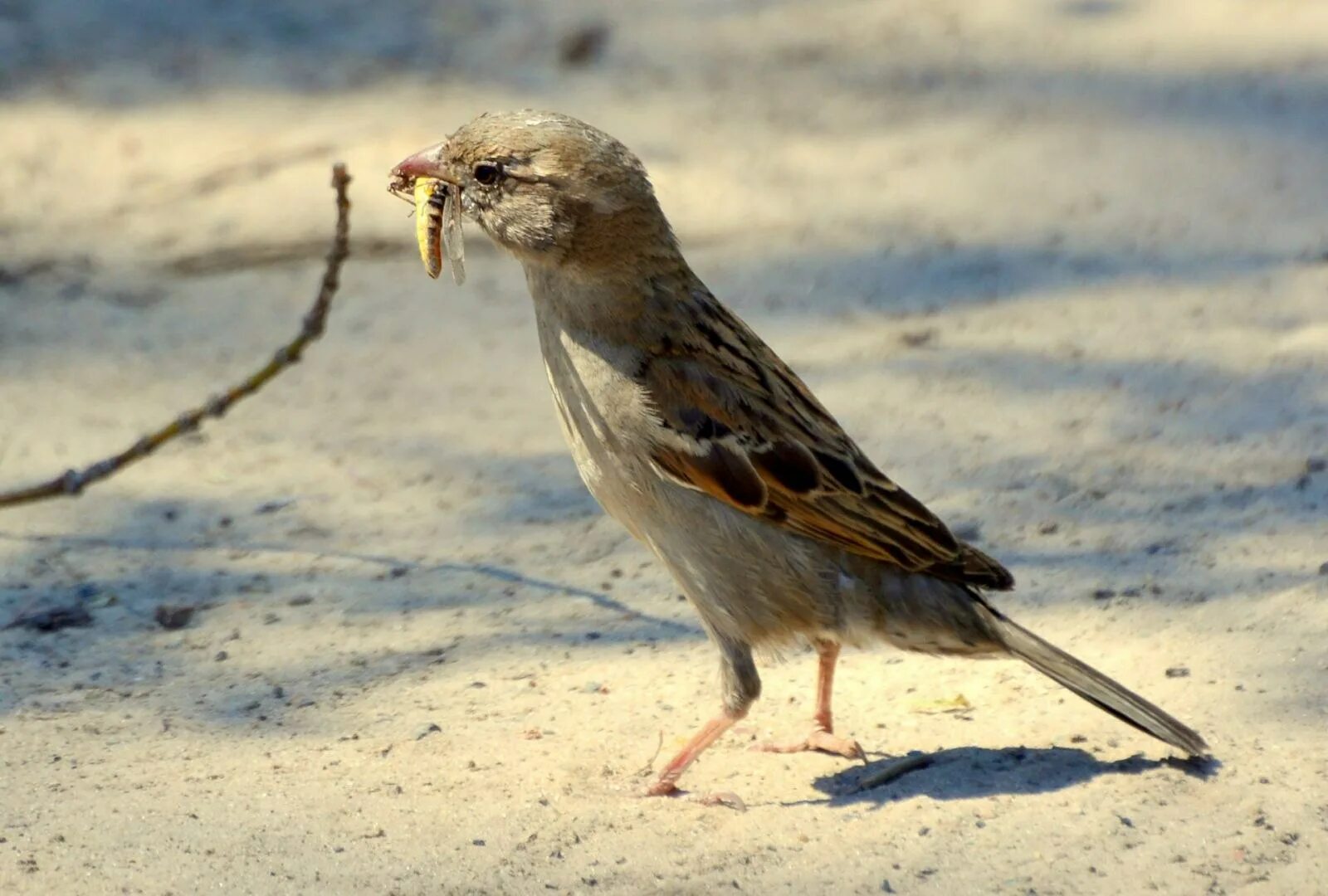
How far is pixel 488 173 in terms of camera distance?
14.7 feet

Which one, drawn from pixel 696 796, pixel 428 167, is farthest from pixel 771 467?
pixel 428 167

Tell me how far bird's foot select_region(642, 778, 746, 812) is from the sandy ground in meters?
0.05

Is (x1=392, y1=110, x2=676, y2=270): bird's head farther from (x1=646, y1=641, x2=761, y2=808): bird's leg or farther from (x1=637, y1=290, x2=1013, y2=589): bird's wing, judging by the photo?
(x1=646, y1=641, x2=761, y2=808): bird's leg

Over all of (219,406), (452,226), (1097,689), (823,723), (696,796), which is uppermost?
(452,226)

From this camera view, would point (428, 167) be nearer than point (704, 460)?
No

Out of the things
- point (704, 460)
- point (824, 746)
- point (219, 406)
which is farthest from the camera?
point (219, 406)

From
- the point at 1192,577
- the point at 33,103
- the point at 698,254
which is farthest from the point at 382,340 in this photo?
the point at 1192,577

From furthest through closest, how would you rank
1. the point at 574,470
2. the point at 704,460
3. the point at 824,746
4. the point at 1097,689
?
the point at 574,470, the point at 824,746, the point at 704,460, the point at 1097,689

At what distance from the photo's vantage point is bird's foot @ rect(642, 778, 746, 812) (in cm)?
436

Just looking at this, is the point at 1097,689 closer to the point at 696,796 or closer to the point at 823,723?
the point at 823,723

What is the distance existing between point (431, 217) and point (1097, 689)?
2.03 m

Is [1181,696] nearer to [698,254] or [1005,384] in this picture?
[1005,384]

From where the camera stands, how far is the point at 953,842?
399cm

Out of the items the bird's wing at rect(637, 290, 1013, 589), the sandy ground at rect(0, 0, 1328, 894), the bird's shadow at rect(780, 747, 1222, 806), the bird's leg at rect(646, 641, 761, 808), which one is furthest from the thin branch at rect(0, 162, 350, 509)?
the bird's shadow at rect(780, 747, 1222, 806)
